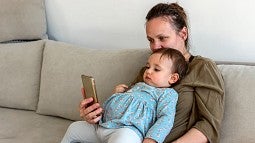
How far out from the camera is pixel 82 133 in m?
1.55

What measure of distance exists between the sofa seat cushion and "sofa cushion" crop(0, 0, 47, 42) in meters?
0.46

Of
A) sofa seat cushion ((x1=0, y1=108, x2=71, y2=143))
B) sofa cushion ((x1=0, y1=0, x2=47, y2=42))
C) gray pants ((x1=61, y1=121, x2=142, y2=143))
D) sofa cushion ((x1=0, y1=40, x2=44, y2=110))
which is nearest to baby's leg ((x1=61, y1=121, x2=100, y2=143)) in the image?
gray pants ((x1=61, y1=121, x2=142, y2=143))

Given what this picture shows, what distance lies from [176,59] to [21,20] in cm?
115

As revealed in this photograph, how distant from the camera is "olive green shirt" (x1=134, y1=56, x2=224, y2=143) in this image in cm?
142

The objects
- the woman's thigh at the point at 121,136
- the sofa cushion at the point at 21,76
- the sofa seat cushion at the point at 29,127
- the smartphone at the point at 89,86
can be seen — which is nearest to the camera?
the woman's thigh at the point at 121,136

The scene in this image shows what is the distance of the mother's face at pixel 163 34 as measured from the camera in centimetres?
156

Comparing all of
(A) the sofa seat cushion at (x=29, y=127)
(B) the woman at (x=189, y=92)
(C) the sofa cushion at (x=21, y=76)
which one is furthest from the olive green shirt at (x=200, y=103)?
(C) the sofa cushion at (x=21, y=76)

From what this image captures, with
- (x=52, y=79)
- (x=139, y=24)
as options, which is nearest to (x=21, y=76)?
A: (x=52, y=79)

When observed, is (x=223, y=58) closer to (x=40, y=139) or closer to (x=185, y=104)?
(x=185, y=104)

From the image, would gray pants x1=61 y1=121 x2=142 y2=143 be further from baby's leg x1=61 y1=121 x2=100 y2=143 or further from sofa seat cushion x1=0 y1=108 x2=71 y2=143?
sofa seat cushion x1=0 y1=108 x2=71 y2=143

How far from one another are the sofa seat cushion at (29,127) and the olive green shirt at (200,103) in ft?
2.06

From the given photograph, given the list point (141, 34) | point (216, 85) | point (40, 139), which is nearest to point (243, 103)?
point (216, 85)

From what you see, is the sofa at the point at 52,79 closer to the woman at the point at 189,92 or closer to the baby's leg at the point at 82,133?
the woman at the point at 189,92

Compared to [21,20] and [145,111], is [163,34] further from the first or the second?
[21,20]
